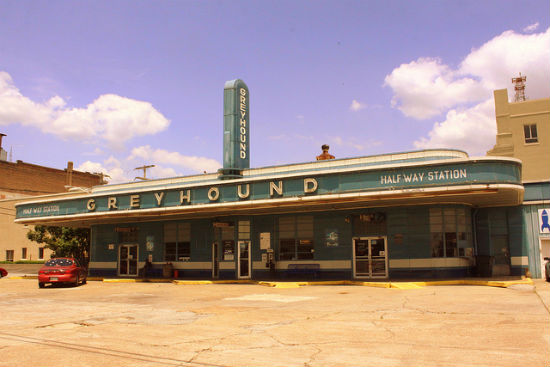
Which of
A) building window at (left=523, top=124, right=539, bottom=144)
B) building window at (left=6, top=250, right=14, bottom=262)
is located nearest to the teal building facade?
building window at (left=523, top=124, right=539, bottom=144)

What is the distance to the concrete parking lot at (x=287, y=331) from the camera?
25.6ft

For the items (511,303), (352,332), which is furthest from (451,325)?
(511,303)

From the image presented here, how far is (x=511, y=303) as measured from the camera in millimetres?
13758

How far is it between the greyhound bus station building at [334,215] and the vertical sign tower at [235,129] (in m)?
0.06

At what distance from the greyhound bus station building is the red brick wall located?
42.0 m

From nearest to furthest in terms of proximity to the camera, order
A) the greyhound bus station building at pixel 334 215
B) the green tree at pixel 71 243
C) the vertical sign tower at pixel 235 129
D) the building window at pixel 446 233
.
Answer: the greyhound bus station building at pixel 334 215 → the building window at pixel 446 233 → the vertical sign tower at pixel 235 129 → the green tree at pixel 71 243

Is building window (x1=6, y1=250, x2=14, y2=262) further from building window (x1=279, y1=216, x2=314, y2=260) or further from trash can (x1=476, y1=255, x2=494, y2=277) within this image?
trash can (x1=476, y1=255, x2=494, y2=277)

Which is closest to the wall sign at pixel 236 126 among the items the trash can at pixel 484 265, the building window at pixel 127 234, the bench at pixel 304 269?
the bench at pixel 304 269

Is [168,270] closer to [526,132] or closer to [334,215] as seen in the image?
[334,215]

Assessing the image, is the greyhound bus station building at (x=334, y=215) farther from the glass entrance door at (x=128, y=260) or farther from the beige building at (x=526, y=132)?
the beige building at (x=526, y=132)

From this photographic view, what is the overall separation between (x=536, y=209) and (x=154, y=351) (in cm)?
A: 2217

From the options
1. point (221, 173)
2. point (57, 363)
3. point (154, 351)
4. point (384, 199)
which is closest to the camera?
point (57, 363)

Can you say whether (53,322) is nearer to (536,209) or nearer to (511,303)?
(511,303)

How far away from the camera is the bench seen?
24906 millimetres
